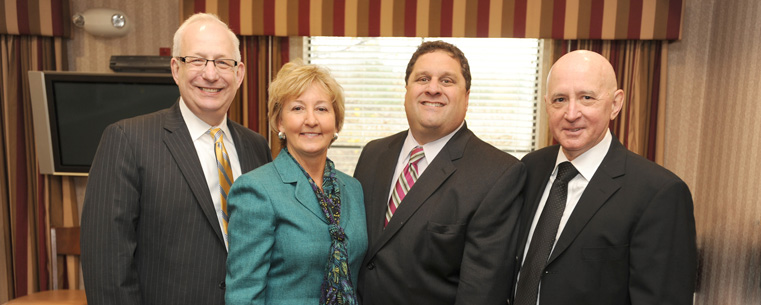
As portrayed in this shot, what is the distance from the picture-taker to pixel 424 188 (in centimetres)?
184

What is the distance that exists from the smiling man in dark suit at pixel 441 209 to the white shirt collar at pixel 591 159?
0.64ft

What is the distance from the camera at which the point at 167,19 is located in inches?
162

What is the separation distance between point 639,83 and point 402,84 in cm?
188

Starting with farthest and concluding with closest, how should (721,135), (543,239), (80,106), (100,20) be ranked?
(100,20) → (80,106) → (721,135) → (543,239)

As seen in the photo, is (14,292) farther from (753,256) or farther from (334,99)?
(753,256)

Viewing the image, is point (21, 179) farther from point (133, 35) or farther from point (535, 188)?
point (535, 188)

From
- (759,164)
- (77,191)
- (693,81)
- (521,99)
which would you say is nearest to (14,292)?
(77,191)

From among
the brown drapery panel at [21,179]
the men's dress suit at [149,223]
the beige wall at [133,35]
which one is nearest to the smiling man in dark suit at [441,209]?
the men's dress suit at [149,223]

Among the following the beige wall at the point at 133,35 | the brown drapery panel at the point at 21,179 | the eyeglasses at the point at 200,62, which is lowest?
the brown drapery panel at the point at 21,179

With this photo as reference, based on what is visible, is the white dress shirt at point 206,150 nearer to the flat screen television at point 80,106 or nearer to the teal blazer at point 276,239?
the teal blazer at point 276,239

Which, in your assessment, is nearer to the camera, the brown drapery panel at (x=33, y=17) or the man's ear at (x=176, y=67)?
the man's ear at (x=176, y=67)

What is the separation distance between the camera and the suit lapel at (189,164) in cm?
177

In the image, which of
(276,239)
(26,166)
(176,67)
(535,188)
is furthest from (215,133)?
(26,166)

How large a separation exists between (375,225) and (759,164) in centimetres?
235
